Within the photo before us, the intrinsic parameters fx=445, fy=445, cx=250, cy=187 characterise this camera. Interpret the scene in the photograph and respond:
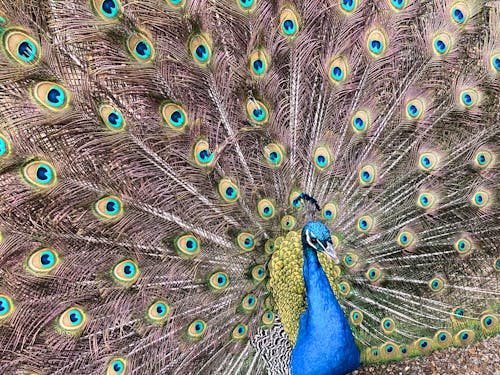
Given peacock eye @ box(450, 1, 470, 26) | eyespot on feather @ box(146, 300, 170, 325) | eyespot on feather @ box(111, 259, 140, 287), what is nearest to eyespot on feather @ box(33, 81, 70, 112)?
eyespot on feather @ box(111, 259, 140, 287)

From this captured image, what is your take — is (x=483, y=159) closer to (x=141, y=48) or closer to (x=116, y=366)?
(x=141, y=48)

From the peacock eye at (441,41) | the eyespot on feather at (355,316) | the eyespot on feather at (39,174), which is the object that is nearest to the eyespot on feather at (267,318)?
the eyespot on feather at (355,316)

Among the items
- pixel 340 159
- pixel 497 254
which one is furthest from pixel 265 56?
pixel 497 254

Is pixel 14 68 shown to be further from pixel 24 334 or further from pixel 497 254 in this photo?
pixel 497 254

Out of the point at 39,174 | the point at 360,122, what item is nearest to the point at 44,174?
the point at 39,174

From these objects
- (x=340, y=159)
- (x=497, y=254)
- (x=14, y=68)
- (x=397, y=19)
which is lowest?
(x=497, y=254)

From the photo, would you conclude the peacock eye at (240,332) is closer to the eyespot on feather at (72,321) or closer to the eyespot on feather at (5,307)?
the eyespot on feather at (72,321)

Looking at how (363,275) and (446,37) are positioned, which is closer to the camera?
(446,37)

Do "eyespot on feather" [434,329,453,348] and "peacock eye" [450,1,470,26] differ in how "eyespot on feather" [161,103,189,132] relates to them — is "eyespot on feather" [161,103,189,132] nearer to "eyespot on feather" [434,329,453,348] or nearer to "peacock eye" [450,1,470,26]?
"peacock eye" [450,1,470,26]
